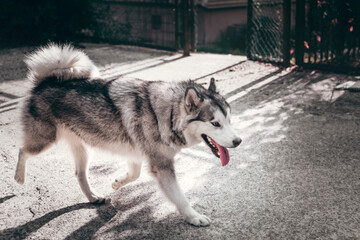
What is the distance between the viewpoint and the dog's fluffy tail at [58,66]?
3541 millimetres

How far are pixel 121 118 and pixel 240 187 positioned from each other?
4.42 ft

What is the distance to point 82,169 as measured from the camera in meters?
3.59

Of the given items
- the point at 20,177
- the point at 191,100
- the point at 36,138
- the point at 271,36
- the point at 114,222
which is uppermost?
the point at 271,36

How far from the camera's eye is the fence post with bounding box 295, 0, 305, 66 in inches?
300

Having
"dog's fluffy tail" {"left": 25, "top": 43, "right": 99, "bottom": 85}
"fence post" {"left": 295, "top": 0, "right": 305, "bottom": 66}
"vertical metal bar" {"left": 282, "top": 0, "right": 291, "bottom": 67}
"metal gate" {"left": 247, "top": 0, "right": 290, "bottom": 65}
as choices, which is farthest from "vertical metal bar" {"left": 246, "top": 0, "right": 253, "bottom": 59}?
"dog's fluffy tail" {"left": 25, "top": 43, "right": 99, "bottom": 85}

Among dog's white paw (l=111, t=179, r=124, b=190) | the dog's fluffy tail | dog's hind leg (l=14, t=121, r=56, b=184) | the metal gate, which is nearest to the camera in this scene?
dog's hind leg (l=14, t=121, r=56, b=184)

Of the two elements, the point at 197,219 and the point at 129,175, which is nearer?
the point at 197,219

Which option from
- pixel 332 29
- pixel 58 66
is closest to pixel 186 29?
pixel 332 29

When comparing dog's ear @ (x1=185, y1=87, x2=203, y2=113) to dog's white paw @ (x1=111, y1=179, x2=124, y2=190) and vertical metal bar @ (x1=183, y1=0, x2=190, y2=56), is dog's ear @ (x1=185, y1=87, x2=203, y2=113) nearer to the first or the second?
dog's white paw @ (x1=111, y1=179, x2=124, y2=190)

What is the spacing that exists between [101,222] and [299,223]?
166 centimetres

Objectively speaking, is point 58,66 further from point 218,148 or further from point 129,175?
point 218,148

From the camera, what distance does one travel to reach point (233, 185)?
3.67m

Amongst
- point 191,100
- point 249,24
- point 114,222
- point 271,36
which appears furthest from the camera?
point 271,36

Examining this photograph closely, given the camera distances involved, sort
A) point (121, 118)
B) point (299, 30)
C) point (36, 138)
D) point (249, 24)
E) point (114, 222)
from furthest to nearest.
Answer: point (249, 24)
point (299, 30)
point (36, 138)
point (121, 118)
point (114, 222)
